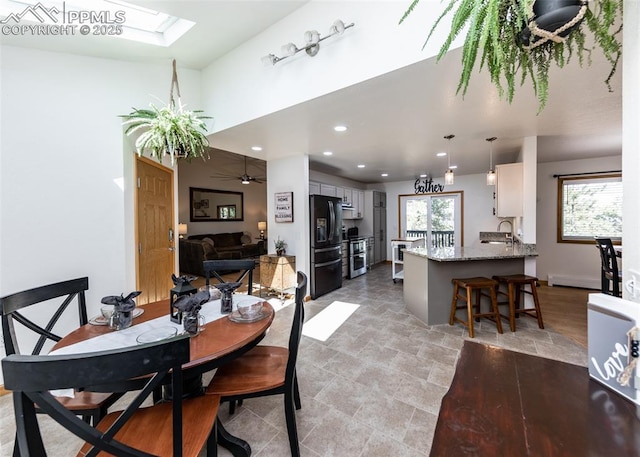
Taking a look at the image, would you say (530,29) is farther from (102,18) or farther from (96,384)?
(102,18)

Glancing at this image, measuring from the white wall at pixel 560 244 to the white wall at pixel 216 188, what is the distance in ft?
24.5

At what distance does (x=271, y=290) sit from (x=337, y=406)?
A: 297 centimetres

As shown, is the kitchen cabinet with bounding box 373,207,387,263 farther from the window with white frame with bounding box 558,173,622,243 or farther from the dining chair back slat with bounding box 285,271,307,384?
the dining chair back slat with bounding box 285,271,307,384

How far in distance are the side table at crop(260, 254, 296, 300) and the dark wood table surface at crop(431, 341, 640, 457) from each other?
3569 mm

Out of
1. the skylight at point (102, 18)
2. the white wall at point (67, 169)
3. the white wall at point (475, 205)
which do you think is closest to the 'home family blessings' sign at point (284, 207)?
the white wall at point (67, 169)

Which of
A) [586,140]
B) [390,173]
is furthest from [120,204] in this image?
[586,140]

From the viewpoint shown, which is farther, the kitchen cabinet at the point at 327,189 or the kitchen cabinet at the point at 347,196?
the kitchen cabinet at the point at 347,196

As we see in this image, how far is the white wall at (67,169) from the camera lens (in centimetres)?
207

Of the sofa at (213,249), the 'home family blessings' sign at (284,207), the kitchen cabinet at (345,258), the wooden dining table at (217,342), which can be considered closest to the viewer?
the wooden dining table at (217,342)

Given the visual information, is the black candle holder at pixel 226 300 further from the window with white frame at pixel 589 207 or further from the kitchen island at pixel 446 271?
the window with white frame at pixel 589 207

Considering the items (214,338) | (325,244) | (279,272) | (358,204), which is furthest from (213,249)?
(214,338)

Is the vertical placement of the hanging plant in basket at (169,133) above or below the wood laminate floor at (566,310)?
above

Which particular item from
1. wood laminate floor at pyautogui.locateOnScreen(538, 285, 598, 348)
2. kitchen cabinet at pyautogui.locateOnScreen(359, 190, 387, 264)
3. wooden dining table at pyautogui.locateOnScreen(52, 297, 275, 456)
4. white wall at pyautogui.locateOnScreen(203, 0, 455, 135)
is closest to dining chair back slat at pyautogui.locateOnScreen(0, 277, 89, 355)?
wooden dining table at pyautogui.locateOnScreen(52, 297, 275, 456)

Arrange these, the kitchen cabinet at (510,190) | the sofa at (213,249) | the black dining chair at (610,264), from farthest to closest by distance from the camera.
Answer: the sofa at (213,249), the kitchen cabinet at (510,190), the black dining chair at (610,264)
